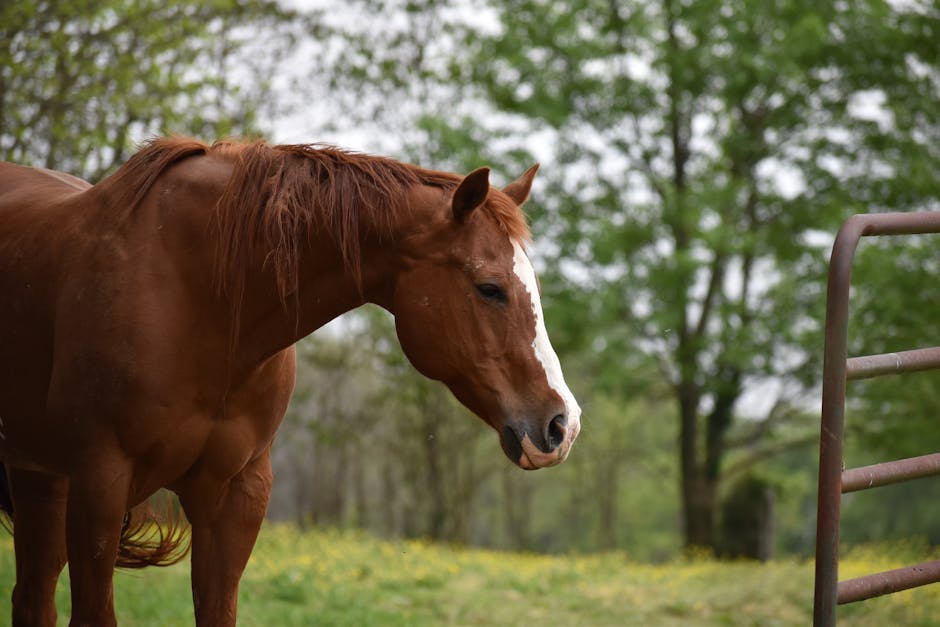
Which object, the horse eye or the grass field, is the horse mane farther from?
the grass field

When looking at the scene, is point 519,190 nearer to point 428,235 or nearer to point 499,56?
point 428,235

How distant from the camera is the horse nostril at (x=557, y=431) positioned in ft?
8.34

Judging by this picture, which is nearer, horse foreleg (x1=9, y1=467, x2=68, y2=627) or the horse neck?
the horse neck

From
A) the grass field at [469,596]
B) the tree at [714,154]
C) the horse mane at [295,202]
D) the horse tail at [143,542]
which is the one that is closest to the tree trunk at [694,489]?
the tree at [714,154]

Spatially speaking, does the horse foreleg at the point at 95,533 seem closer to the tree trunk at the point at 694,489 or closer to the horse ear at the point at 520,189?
the horse ear at the point at 520,189

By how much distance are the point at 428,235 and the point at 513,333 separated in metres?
0.40

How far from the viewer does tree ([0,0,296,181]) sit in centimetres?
606

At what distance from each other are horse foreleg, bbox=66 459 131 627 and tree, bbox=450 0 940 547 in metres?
11.1

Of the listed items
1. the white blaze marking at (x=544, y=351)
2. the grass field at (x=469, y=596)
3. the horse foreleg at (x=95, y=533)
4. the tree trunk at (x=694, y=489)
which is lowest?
the tree trunk at (x=694, y=489)

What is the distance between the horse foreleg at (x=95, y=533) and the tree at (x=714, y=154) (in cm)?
1111

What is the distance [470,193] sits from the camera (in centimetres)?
269

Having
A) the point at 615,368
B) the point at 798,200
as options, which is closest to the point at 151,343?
the point at 615,368

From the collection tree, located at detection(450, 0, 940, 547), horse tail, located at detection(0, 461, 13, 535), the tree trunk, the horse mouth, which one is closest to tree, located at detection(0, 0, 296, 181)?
horse tail, located at detection(0, 461, 13, 535)

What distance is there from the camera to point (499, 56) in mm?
14727
